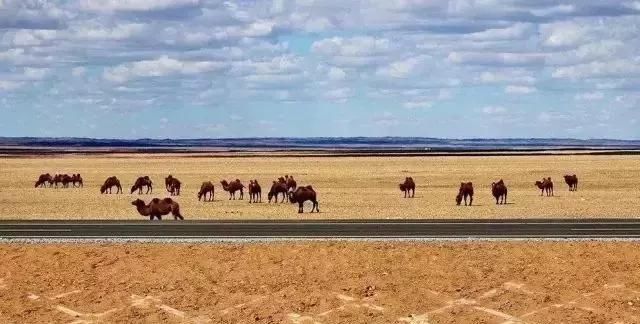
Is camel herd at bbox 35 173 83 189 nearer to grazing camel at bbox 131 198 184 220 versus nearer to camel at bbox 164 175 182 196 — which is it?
camel at bbox 164 175 182 196

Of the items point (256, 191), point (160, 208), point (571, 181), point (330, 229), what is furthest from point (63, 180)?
point (330, 229)

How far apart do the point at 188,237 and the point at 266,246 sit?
4.60 metres

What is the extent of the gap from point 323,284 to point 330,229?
9629 millimetres

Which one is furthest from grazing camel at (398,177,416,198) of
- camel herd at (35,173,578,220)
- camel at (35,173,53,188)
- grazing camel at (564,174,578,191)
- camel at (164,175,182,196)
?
camel at (35,173,53,188)

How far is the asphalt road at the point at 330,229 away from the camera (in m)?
29.3

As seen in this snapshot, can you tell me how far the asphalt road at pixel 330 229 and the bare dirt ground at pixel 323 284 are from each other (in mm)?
4548

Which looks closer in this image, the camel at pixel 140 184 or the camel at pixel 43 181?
the camel at pixel 140 184

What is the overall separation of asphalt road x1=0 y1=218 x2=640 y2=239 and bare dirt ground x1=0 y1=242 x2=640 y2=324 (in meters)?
4.55

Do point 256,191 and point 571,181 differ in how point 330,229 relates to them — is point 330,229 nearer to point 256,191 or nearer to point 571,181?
point 256,191

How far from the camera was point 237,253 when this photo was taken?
2403 cm

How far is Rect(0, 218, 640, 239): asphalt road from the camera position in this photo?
96.0 feet

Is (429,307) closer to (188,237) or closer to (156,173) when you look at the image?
(188,237)

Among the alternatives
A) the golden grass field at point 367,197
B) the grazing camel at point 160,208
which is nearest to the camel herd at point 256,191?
the grazing camel at point 160,208

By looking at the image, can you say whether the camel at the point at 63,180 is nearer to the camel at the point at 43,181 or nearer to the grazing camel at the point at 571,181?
the camel at the point at 43,181
